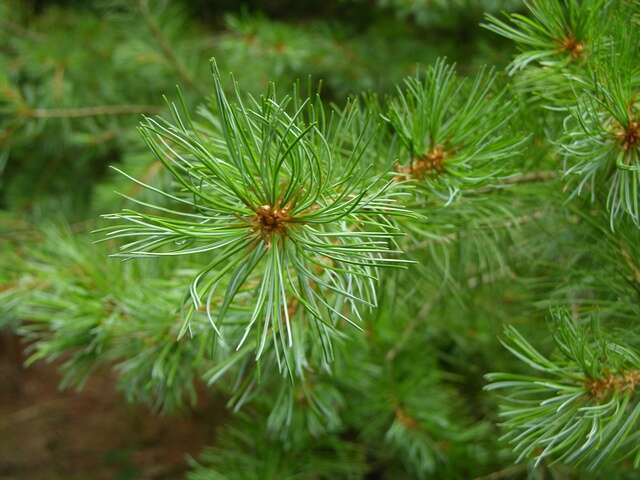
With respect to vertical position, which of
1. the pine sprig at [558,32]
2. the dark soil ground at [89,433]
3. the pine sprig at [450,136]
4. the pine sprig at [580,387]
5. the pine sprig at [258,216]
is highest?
the pine sprig at [558,32]

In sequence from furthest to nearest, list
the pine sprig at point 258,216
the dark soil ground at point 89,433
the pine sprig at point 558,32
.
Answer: the dark soil ground at point 89,433, the pine sprig at point 558,32, the pine sprig at point 258,216

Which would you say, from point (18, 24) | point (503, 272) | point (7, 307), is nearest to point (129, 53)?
point (18, 24)

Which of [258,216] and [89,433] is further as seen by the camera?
[89,433]

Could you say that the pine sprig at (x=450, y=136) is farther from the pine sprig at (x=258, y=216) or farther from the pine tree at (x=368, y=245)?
the pine sprig at (x=258, y=216)

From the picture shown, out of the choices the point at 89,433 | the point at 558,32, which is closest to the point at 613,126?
the point at 558,32

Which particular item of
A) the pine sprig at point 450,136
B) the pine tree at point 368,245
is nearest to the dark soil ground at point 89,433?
the pine tree at point 368,245

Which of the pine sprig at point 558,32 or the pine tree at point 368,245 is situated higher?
the pine sprig at point 558,32

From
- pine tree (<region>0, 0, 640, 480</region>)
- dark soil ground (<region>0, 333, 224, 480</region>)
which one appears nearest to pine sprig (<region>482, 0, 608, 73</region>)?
pine tree (<region>0, 0, 640, 480</region>)

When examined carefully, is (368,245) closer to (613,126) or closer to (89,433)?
(613,126)
